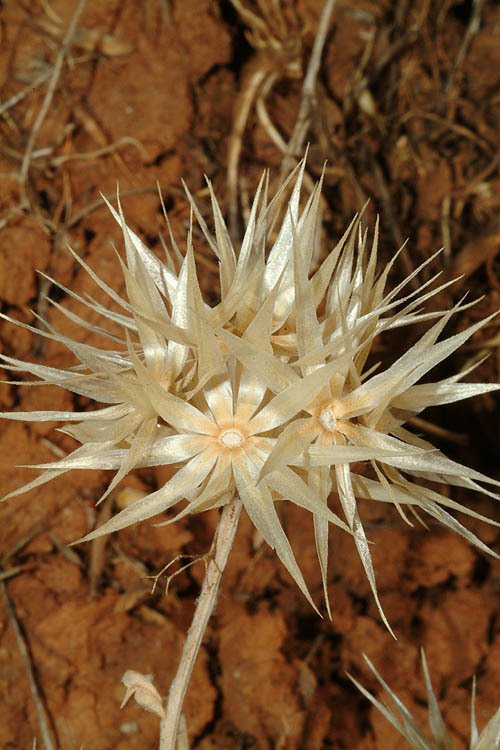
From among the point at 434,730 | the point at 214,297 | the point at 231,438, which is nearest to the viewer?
the point at 231,438

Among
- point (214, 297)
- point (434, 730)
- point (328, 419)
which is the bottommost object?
point (434, 730)

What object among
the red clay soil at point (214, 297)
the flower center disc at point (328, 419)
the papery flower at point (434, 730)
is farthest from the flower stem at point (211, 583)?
the red clay soil at point (214, 297)

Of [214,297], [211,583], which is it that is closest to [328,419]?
[211,583]

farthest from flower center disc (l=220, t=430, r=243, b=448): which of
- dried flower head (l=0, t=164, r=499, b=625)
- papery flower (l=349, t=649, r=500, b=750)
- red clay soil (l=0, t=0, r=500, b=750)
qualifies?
red clay soil (l=0, t=0, r=500, b=750)

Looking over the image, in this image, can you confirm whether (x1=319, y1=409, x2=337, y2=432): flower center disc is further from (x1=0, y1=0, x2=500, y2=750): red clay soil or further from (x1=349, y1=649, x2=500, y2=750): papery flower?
(x1=0, y1=0, x2=500, y2=750): red clay soil

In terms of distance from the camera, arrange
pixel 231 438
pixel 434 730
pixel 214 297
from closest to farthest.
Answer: pixel 231 438, pixel 434 730, pixel 214 297

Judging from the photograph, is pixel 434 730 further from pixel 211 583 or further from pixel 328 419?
pixel 328 419

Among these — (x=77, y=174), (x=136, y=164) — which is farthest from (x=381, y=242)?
(x=77, y=174)

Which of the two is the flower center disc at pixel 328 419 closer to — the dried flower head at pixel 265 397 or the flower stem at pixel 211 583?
the dried flower head at pixel 265 397
